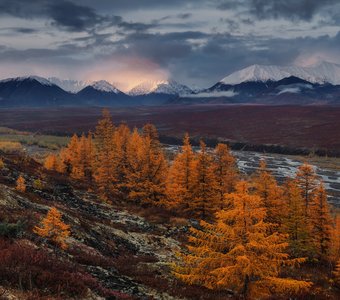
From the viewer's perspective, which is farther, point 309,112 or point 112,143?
point 309,112

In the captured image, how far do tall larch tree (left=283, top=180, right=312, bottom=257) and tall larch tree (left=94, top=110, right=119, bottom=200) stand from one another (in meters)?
19.9

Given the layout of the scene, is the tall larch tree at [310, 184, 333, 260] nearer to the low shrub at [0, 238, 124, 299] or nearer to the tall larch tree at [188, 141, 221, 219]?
the tall larch tree at [188, 141, 221, 219]

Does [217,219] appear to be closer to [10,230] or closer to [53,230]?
[53,230]

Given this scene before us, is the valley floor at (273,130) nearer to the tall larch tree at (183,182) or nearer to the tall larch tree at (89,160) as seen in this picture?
the tall larch tree at (89,160)

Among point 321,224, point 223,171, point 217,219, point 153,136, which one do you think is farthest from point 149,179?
point 321,224

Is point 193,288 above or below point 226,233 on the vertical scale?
below

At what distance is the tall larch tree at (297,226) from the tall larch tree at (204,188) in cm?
780

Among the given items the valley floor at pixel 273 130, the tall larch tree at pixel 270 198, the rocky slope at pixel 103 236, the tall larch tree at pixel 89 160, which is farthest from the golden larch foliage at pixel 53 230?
the valley floor at pixel 273 130

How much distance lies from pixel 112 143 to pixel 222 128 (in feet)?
390

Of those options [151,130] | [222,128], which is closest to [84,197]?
[151,130]

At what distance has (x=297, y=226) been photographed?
37.8m

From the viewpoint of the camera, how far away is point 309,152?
129750 millimetres

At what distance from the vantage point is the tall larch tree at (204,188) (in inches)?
1684

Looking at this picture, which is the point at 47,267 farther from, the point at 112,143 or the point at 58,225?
the point at 112,143
